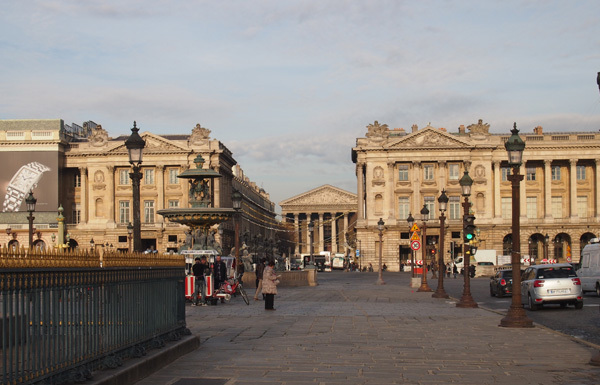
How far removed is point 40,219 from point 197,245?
6449cm

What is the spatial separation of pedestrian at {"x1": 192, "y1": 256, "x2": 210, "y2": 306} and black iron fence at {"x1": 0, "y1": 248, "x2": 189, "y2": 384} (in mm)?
14187

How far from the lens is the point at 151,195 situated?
341ft

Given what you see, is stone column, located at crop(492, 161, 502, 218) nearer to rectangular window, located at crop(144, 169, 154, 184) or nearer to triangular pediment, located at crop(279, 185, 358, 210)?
rectangular window, located at crop(144, 169, 154, 184)

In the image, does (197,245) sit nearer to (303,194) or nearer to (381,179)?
(381,179)

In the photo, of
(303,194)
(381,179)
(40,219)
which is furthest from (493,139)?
(303,194)

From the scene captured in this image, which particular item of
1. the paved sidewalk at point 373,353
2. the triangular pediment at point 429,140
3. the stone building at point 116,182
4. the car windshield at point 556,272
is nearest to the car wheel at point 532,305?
the car windshield at point 556,272

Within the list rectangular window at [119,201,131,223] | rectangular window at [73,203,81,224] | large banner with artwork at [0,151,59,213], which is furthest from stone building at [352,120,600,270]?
large banner with artwork at [0,151,59,213]

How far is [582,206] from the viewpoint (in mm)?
100188

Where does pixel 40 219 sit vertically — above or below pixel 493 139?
below

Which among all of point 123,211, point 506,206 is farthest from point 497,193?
point 123,211

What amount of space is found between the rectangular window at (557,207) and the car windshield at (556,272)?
7530cm

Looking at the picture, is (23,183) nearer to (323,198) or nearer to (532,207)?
(532,207)

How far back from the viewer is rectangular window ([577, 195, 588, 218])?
9988 centimetres

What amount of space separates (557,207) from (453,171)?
1306 centimetres
